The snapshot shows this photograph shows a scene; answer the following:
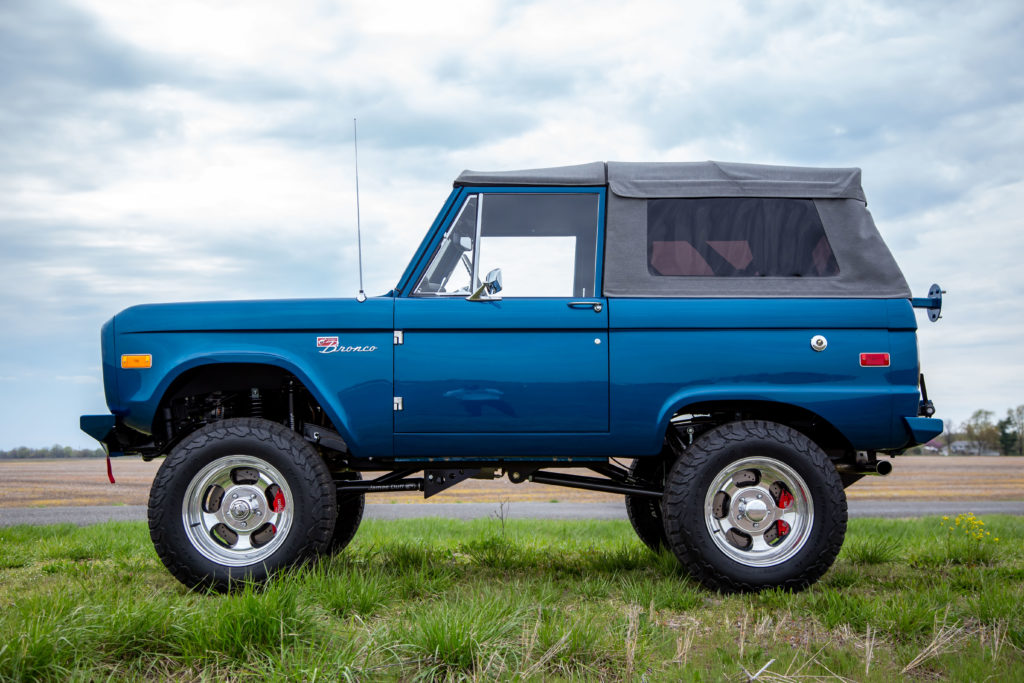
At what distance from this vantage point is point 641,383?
413cm

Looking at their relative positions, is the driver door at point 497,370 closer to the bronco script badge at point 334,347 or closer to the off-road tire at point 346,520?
the bronco script badge at point 334,347

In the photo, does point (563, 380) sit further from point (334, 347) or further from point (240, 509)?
point (240, 509)

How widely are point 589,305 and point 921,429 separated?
6.58 feet

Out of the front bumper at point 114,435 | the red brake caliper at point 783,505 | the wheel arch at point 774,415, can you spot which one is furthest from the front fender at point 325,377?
the red brake caliper at point 783,505

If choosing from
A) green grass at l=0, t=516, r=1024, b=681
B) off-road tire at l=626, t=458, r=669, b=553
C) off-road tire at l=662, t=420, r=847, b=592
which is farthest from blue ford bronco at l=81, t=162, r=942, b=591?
off-road tire at l=626, t=458, r=669, b=553

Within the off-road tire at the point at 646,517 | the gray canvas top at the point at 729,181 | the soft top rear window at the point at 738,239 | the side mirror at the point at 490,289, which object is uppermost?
the gray canvas top at the point at 729,181

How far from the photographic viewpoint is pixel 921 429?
13.6 ft

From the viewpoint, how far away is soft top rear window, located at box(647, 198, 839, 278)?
4402mm

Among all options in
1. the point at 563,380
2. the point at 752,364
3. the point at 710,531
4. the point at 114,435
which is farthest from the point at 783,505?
the point at 114,435

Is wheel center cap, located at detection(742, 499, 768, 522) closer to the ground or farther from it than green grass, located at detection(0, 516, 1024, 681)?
farther from it

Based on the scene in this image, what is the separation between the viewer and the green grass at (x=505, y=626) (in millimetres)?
2650

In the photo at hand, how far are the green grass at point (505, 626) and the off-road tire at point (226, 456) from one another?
19 cm

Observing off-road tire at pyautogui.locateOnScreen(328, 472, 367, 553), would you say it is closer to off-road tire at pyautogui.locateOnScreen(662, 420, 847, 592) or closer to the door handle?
the door handle

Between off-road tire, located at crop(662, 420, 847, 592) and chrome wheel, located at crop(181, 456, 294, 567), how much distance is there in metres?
2.16
